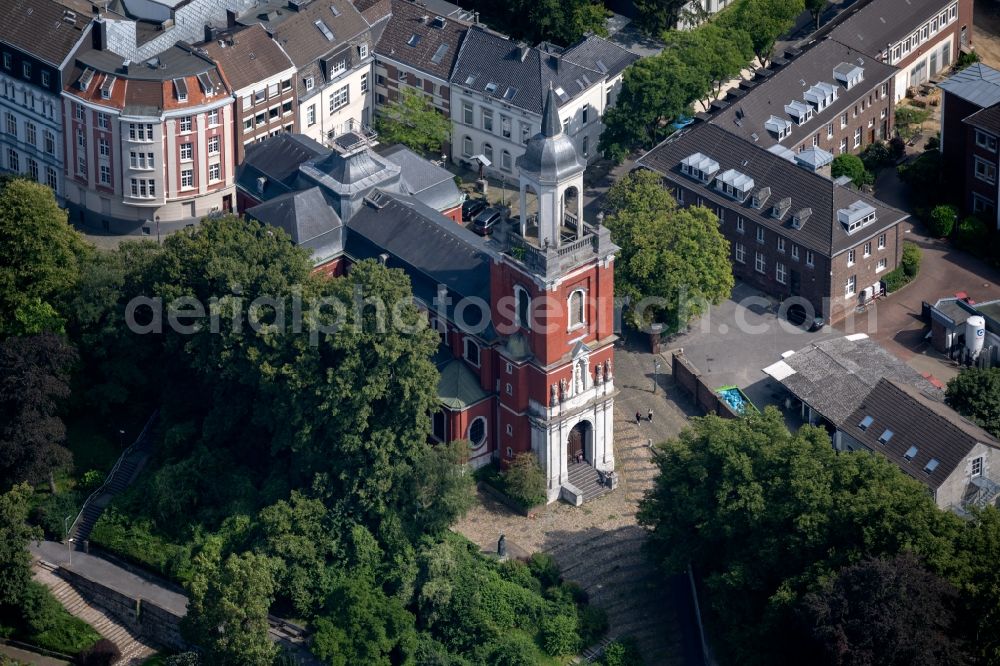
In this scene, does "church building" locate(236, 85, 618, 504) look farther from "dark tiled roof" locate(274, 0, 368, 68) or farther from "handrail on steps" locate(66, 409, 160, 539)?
"dark tiled roof" locate(274, 0, 368, 68)

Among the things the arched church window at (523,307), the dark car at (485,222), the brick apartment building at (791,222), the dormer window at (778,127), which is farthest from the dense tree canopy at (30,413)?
the dormer window at (778,127)

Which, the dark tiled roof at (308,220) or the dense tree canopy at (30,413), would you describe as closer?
the dense tree canopy at (30,413)

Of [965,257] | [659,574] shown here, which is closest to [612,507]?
[659,574]

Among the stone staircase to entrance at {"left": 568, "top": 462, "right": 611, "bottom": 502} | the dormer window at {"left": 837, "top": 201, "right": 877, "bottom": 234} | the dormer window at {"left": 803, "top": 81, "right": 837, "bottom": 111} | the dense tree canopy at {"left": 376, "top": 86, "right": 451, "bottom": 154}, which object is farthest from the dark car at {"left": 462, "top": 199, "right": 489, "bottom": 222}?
the stone staircase to entrance at {"left": 568, "top": 462, "right": 611, "bottom": 502}

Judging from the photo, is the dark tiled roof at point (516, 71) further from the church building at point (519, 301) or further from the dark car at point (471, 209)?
the church building at point (519, 301)

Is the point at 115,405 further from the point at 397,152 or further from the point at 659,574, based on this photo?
the point at 659,574

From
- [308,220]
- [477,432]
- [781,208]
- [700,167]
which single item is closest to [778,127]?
[700,167]

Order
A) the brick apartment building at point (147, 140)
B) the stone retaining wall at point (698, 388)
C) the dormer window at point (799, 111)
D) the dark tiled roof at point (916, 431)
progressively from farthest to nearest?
the dormer window at point (799, 111) < the brick apartment building at point (147, 140) < the stone retaining wall at point (698, 388) < the dark tiled roof at point (916, 431)
